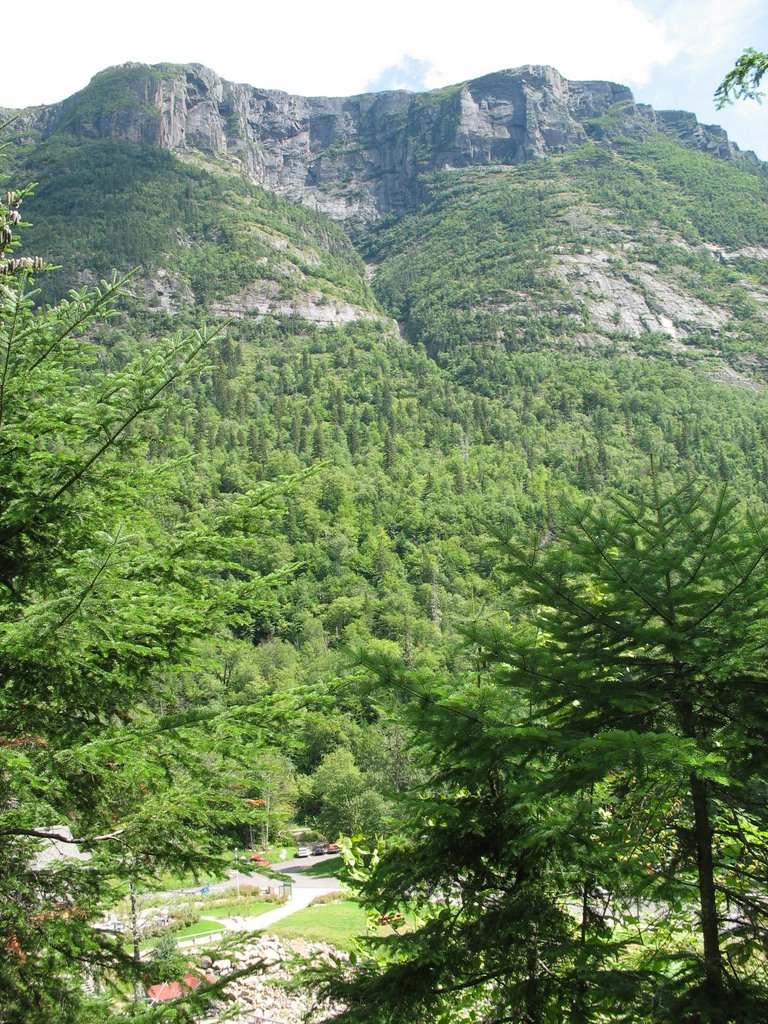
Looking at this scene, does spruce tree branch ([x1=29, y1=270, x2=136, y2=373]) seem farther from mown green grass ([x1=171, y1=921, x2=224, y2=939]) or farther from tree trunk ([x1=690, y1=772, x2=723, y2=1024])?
mown green grass ([x1=171, y1=921, x2=224, y2=939])

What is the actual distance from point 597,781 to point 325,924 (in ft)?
81.9

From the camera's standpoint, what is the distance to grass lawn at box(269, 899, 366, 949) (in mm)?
23400

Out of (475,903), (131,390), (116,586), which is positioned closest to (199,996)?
(475,903)

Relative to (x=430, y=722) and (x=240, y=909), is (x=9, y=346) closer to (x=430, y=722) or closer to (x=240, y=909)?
(x=430, y=722)

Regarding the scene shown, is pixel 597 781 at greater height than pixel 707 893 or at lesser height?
greater

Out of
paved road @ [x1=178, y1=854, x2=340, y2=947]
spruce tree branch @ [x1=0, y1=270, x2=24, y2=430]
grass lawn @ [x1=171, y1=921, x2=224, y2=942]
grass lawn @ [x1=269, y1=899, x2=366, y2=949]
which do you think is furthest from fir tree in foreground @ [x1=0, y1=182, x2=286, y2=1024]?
grass lawn @ [x1=171, y1=921, x2=224, y2=942]

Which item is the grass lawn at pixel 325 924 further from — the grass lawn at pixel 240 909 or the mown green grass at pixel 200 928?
the mown green grass at pixel 200 928

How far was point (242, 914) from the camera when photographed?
27.7 m

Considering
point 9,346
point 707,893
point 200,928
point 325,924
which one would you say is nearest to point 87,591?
point 9,346

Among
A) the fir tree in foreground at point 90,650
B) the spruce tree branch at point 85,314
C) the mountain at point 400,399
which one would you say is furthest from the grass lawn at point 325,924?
the spruce tree branch at point 85,314

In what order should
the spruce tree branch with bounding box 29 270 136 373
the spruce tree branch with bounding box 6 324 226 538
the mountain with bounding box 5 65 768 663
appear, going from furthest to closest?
the mountain with bounding box 5 65 768 663 < the spruce tree branch with bounding box 29 270 136 373 < the spruce tree branch with bounding box 6 324 226 538

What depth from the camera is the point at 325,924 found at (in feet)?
81.9

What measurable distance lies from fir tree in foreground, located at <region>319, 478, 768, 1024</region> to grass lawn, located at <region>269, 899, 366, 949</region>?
65.4 feet

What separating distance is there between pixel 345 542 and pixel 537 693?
87029 millimetres
